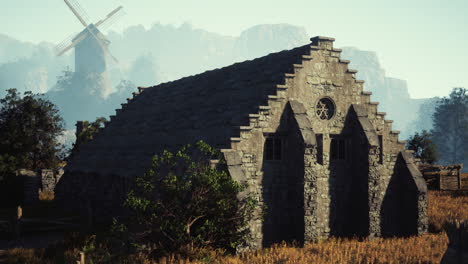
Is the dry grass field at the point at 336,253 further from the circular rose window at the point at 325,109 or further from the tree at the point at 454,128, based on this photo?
the tree at the point at 454,128

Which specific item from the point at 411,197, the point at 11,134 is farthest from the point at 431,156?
the point at 11,134

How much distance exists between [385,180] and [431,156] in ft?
127

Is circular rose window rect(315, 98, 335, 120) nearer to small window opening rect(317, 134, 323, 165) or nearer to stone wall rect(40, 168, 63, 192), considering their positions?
small window opening rect(317, 134, 323, 165)

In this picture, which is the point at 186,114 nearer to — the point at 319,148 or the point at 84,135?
the point at 319,148

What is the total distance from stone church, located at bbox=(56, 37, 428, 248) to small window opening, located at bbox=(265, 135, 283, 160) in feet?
0.17

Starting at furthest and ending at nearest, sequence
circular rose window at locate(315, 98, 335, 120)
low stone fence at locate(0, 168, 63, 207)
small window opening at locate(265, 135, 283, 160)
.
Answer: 1. low stone fence at locate(0, 168, 63, 207)
2. circular rose window at locate(315, 98, 335, 120)
3. small window opening at locate(265, 135, 283, 160)

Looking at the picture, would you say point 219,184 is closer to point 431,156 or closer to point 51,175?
point 51,175

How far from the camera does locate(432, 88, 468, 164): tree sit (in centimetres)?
11719

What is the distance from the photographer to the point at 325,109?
25734 millimetres

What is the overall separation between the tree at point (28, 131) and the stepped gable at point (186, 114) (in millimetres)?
8775

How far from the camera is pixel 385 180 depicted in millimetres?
26469

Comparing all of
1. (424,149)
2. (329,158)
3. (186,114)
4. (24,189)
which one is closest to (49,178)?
(24,189)

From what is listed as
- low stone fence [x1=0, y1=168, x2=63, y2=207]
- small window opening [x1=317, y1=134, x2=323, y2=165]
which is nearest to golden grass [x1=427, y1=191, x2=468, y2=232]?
small window opening [x1=317, y1=134, x2=323, y2=165]

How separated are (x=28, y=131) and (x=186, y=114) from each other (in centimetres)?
2265
